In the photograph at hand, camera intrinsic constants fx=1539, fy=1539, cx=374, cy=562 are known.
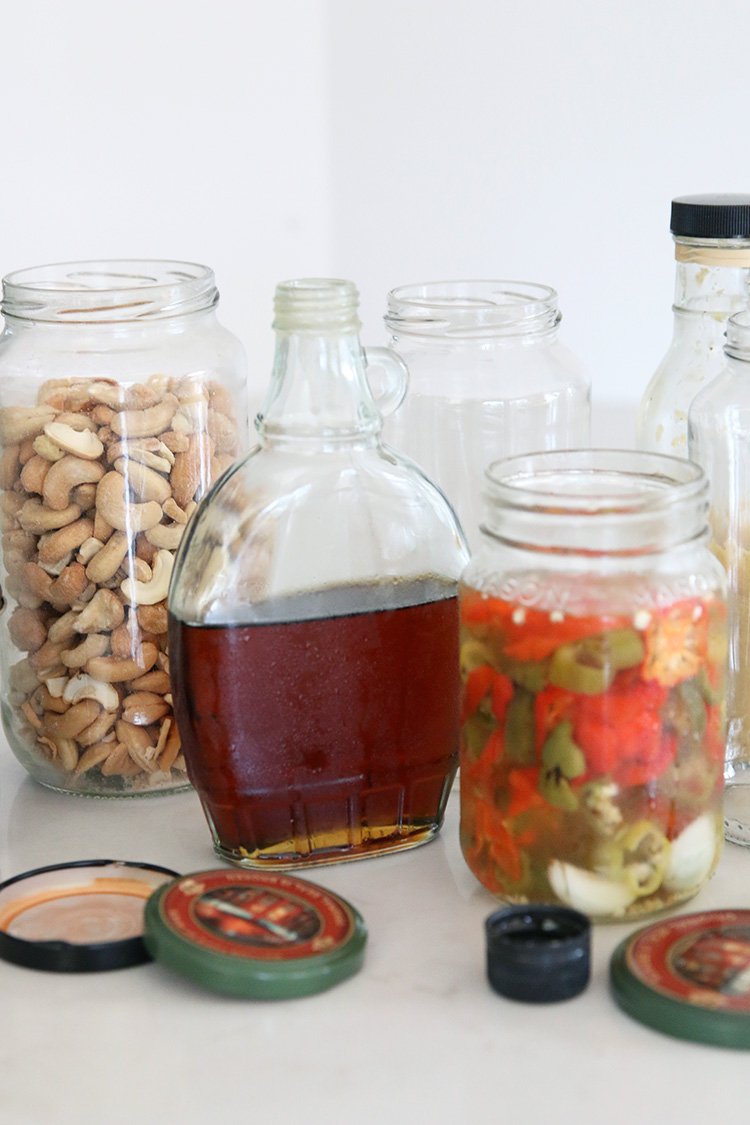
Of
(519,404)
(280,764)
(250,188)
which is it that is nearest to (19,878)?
(280,764)

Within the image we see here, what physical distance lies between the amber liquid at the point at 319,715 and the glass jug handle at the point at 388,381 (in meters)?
0.10

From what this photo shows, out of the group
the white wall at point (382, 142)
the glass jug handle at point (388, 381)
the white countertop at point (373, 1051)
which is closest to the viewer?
the white countertop at point (373, 1051)

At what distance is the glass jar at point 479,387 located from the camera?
2.71 feet

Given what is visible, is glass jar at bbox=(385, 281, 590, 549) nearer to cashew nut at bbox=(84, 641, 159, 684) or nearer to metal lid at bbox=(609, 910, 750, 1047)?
cashew nut at bbox=(84, 641, 159, 684)

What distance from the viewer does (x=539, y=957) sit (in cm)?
58

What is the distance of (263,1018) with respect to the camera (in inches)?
22.9

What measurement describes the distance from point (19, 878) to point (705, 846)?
298mm

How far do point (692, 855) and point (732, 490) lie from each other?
0.20 meters

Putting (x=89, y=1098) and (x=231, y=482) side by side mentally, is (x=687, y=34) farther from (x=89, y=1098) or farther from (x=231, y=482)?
(x=89, y=1098)

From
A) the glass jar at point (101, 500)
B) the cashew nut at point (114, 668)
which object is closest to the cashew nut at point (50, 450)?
the glass jar at point (101, 500)

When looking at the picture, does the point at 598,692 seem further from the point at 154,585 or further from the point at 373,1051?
the point at 154,585

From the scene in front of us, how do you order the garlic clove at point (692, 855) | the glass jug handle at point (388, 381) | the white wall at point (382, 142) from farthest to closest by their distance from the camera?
the white wall at point (382, 142) < the glass jug handle at point (388, 381) < the garlic clove at point (692, 855)

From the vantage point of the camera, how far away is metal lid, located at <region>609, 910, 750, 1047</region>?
545 millimetres

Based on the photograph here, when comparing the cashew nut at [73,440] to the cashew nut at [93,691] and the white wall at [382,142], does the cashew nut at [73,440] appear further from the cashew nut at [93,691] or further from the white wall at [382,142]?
the white wall at [382,142]
